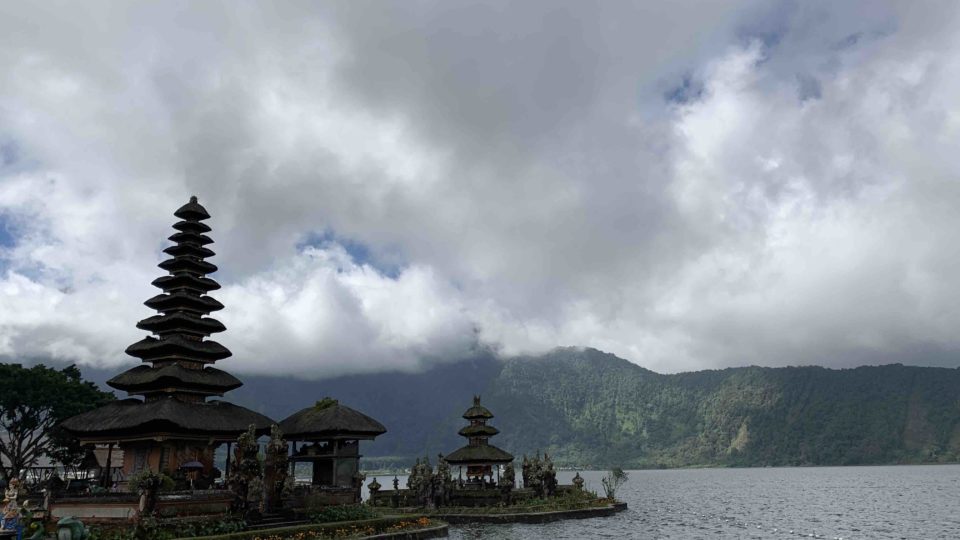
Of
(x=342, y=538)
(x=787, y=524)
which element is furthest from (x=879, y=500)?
(x=342, y=538)

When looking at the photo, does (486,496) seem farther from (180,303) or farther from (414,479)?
(180,303)

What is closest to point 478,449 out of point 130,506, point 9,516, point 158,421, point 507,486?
point 507,486

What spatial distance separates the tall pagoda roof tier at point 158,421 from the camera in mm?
46750

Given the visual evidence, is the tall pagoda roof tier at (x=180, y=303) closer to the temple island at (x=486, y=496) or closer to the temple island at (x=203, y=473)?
the temple island at (x=203, y=473)

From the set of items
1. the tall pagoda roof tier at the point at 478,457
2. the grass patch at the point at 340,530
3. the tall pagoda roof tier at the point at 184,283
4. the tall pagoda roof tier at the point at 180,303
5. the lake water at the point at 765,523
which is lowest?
the lake water at the point at 765,523

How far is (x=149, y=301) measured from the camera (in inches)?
2277

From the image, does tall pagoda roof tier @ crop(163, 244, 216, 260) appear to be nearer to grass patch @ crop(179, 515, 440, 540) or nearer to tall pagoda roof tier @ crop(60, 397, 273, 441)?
tall pagoda roof tier @ crop(60, 397, 273, 441)

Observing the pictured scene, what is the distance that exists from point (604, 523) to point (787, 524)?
742 inches

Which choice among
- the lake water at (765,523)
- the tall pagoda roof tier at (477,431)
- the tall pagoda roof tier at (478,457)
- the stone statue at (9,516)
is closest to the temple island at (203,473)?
the stone statue at (9,516)

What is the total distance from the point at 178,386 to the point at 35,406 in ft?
60.8

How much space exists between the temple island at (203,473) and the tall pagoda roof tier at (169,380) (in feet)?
0.45

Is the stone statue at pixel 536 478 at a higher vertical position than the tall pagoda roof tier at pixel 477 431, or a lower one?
lower

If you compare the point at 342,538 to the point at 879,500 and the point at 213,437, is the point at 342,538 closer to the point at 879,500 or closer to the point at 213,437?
the point at 213,437

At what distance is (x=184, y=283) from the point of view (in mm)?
58188
